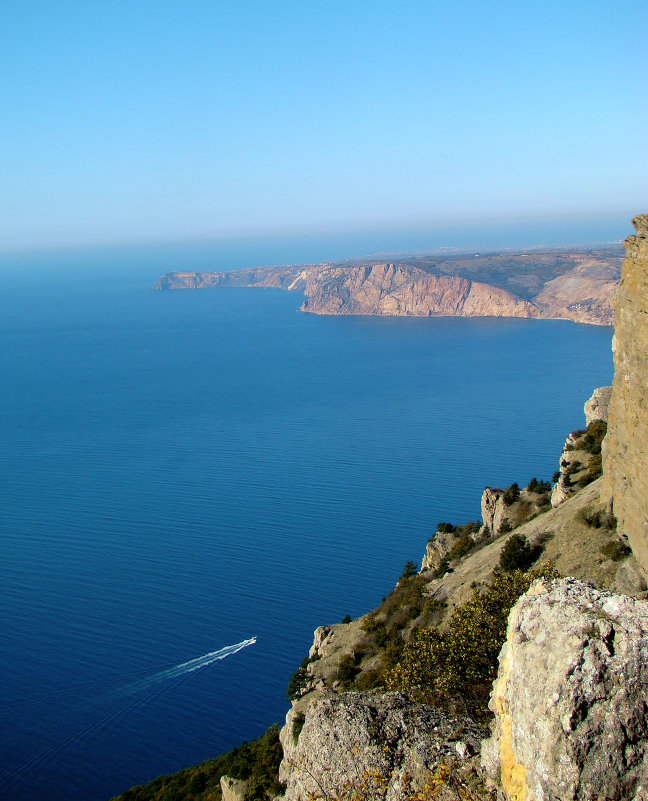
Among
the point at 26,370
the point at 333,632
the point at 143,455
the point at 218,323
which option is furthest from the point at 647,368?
the point at 218,323

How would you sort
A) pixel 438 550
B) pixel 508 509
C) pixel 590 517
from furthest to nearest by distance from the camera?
pixel 438 550
pixel 508 509
pixel 590 517

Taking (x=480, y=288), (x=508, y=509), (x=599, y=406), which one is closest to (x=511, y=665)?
(x=508, y=509)

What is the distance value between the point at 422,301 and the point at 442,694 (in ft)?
447

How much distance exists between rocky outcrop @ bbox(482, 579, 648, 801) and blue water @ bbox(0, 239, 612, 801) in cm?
2202

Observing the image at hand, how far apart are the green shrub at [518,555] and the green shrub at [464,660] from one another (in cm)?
503

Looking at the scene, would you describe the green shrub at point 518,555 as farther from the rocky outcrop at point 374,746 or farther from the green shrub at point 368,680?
the rocky outcrop at point 374,746

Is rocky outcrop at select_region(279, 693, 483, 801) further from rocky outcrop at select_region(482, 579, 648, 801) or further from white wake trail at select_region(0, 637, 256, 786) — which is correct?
white wake trail at select_region(0, 637, 256, 786)

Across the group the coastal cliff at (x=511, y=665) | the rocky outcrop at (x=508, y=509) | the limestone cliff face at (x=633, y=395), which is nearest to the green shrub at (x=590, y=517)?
the coastal cliff at (x=511, y=665)

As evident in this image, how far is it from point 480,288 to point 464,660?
132570 mm

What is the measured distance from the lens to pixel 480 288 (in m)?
138

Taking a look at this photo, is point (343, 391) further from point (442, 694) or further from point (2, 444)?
point (442, 694)

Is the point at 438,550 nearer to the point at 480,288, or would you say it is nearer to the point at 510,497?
the point at 510,497

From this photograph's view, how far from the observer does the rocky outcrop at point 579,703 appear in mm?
5434

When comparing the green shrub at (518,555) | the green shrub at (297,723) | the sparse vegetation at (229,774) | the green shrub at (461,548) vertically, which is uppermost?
the green shrub at (518,555)
